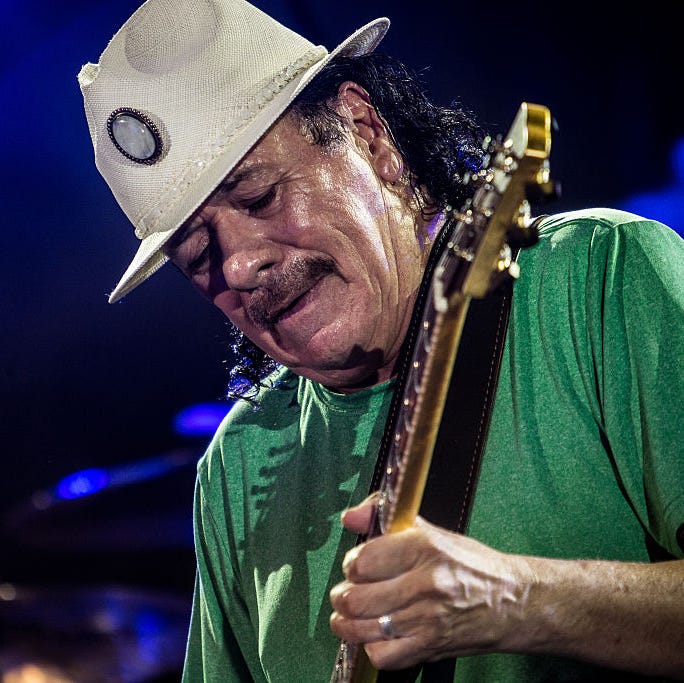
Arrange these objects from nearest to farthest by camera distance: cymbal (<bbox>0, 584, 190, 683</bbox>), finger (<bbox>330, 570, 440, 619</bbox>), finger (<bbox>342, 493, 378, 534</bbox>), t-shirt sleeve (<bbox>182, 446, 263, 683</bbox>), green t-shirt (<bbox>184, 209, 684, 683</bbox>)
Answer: finger (<bbox>330, 570, 440, 619</bbox>) < finger (<bbox>342, 493, 378, 534</bbox>) < green t-shirt (<bbox>184, 209, 684, 683</bbox>) < t-shirt sleeve (<bbox>182, 446, 263, 683</bbox>) < cymbal (<bbox>0, 584, 190, 683</bbox>)

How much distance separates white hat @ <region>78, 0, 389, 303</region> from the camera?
204 centimetres

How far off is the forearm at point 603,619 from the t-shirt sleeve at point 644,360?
163mm

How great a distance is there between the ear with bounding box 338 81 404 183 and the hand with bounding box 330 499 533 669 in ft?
3.85

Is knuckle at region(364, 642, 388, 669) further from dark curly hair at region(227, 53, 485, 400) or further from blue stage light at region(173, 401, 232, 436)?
blue stage light at region(173, 401, 232, 436)

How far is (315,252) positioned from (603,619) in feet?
3.51

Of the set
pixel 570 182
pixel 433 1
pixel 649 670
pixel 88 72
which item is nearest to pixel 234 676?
pixel 649 670

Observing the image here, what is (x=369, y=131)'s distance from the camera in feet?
7.59

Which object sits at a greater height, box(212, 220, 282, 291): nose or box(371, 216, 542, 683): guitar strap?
box(212, 220, 282, 291): nose

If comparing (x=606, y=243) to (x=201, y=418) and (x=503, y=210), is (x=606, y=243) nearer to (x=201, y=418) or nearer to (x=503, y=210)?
(x=503, y=210)

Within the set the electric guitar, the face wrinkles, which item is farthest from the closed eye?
the electric guitar

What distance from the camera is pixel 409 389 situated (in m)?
1.42

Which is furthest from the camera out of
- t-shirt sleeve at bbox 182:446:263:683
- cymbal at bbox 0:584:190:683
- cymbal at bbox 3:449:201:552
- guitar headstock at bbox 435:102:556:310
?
cymbal at bbox 3:449:201:552

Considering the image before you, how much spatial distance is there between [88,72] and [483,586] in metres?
1.70

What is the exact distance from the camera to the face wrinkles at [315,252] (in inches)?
79.4
